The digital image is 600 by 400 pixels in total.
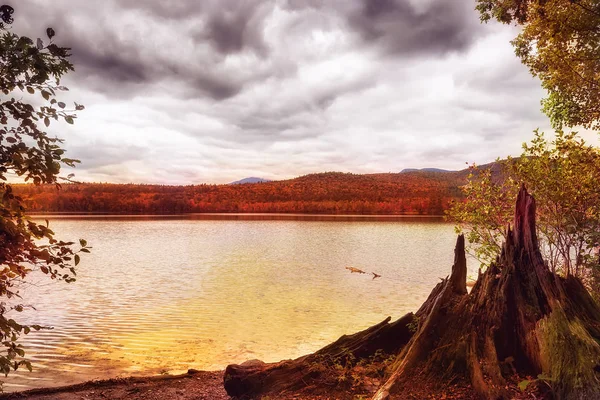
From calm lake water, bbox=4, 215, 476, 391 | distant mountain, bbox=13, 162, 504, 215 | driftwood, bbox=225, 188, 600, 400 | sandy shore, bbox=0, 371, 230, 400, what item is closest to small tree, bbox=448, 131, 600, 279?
driftwood, bbox=225, 188, 600, 400

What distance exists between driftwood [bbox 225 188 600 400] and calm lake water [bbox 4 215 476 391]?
4910 mm

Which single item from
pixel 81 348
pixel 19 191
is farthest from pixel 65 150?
pixel 81 348

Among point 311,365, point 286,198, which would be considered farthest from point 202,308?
point 286,198

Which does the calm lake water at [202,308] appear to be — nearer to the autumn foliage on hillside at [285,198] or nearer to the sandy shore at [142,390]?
the sandy shore at [142,390]

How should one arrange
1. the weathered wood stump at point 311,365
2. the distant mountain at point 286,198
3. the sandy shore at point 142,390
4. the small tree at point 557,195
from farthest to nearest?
1. the distant mountain at point 286,198
2. the small tree at point 557,195
3. the sandy shore at point 142,390
4. the weathered wood stump at point 311,365

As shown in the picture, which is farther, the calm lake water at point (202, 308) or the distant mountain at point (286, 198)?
the distant mountain at point (286, 198)

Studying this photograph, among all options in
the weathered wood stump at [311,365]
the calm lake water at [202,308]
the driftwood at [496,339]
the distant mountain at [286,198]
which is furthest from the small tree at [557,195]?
the distant mountain at [286,198]

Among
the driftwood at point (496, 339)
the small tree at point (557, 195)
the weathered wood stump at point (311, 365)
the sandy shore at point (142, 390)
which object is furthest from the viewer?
the small tree at point (557, 195)

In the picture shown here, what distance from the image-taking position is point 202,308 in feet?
61.5

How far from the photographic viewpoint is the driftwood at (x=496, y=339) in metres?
5.53

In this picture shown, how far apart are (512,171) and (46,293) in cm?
2293

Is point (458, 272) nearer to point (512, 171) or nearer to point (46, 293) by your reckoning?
point (512, 171)

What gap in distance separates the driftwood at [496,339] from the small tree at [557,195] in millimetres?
3969

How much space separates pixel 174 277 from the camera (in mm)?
27734
